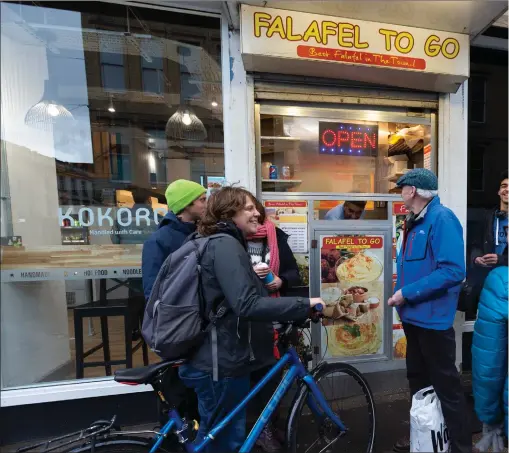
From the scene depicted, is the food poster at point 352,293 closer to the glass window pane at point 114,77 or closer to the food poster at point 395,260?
the food poster at point 395,260

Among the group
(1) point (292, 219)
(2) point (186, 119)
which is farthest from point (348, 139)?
(2) point (186, 119)

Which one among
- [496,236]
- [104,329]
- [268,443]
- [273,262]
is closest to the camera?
[268,443]

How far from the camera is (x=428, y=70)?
9.47 feet

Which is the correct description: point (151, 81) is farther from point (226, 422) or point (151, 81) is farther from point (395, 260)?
point (395, 260)

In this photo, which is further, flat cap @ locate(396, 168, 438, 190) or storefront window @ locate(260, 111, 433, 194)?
storefront window @ locate(260, 111, 433, 194)

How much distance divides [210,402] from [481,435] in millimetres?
2324

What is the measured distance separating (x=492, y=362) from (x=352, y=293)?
4.41ft

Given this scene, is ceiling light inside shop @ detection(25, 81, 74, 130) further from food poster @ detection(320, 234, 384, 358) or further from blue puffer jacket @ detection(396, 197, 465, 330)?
blue puffer jacket @ detection(396, 197, 465, 330)

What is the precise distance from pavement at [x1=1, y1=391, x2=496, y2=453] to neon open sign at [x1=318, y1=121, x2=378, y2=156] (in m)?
2.50

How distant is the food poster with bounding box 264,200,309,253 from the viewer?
3.16m

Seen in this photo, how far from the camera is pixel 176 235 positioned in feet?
7.18

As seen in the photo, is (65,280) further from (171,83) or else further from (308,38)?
(308,38)

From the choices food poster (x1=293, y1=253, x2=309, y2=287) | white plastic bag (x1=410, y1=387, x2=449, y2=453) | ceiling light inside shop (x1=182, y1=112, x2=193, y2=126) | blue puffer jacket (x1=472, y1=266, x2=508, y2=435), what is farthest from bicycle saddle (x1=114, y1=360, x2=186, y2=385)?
ceiling light inside shop (x1=182, y1=112, x2=193, y2=126)

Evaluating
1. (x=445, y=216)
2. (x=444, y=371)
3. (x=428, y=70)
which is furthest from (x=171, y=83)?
(x=444, y=371)
